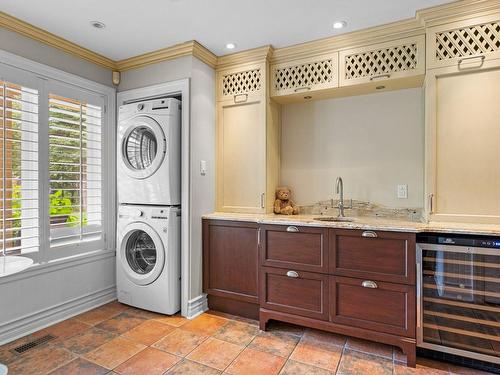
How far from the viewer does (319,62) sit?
9.12ft

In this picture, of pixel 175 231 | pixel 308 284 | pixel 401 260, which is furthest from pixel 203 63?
pixel 401 260

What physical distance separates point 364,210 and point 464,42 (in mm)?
1528

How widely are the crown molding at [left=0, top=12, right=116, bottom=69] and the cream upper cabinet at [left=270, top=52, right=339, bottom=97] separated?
172 centimetres

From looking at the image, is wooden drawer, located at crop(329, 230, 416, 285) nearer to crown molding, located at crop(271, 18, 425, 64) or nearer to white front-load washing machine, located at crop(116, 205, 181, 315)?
white front-load washing machine, located at crop(116, 205, 181, 315)

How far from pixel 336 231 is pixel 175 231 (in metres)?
1.45

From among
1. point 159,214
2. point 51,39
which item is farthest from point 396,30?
point 51,39

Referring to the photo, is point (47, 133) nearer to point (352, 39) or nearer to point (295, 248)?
point (295, 248)

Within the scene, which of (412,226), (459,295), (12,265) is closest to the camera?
(12,265)

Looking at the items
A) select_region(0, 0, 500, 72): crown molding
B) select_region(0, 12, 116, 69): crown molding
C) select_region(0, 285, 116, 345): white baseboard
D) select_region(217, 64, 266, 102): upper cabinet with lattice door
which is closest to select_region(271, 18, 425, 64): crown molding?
select_region(0, 0, 500, 72): crown molding

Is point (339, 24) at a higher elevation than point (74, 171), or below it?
higher

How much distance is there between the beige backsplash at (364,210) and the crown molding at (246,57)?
5.02 ft

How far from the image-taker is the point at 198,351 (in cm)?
225

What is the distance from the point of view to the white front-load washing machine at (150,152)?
9.17ft

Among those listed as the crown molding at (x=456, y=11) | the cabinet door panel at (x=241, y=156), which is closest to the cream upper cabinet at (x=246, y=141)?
the cabinet door panel at (x=241, y=156)
